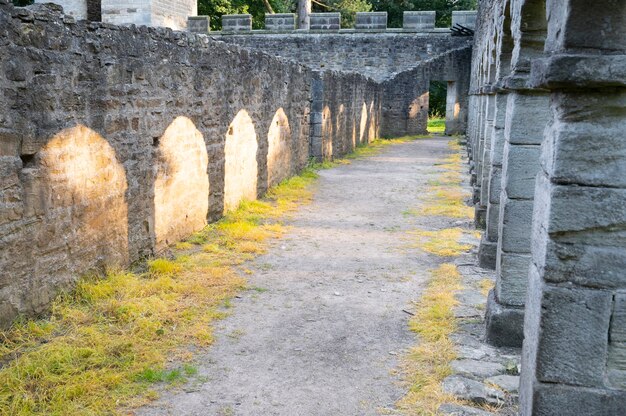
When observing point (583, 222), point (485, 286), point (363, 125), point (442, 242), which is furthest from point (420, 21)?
point (583, 222)

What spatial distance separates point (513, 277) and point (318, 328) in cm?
154

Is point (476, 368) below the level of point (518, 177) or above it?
below

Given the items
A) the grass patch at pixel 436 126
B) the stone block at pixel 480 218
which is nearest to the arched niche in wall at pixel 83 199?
the stone block at pixel 480 218

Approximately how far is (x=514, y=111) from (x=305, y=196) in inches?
264

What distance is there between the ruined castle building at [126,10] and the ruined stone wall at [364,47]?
7.20 feet

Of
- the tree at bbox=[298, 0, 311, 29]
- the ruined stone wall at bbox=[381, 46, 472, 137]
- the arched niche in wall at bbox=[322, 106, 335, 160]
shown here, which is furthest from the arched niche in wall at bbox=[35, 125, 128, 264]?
the tree at bbox=[298, 0, 311, 29]

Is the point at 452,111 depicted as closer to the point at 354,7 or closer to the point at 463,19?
the point at 463,19

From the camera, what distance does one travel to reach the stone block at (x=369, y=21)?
85.3ft

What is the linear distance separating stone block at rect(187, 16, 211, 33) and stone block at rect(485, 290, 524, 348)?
23297 mm

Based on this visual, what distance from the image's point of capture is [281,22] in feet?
87.3

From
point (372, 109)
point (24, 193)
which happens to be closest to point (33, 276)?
point (24, 193)

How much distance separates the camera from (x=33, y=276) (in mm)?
4719

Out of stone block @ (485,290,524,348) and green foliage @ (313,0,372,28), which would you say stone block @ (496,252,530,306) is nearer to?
stone block @ (485,290,524,348)

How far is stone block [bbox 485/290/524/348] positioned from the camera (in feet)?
15.3
